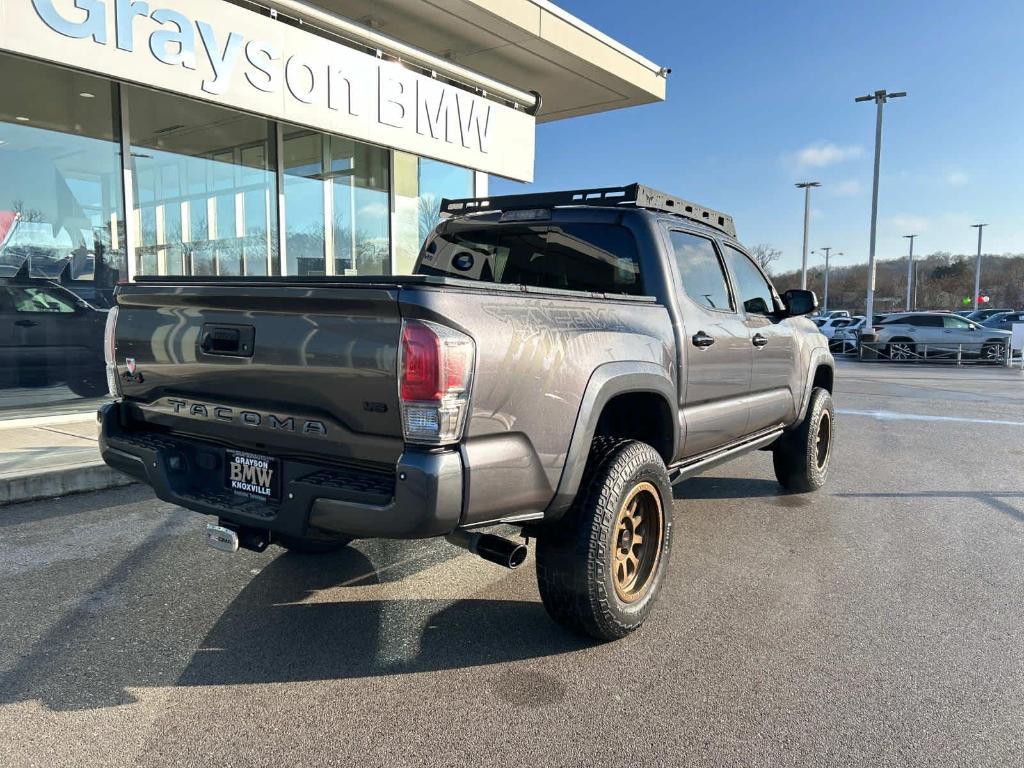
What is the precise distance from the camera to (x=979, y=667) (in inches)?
123

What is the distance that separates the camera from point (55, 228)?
858 centimetres

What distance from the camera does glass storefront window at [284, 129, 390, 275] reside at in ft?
35.5

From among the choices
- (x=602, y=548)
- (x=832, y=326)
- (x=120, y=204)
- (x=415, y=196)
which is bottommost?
(x=602, y=548)

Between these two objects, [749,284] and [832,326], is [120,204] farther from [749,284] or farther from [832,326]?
[832,326]

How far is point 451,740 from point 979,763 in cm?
176

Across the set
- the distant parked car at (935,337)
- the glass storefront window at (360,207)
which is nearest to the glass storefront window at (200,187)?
the glass storefront window at (360,207)

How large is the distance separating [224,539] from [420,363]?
3.96ft

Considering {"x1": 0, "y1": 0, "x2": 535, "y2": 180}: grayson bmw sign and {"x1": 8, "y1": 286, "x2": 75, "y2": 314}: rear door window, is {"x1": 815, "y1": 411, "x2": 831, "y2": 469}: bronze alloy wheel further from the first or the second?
{"x1": 8, "y1": 286, "x2": 75, "y2": 314}: rear door window

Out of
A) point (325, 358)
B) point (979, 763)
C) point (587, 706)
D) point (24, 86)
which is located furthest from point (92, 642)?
point (24, 86)

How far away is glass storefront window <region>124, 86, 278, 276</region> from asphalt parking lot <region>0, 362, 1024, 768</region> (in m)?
5.15


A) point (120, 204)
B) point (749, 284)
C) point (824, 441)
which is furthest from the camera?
point (120, 204)

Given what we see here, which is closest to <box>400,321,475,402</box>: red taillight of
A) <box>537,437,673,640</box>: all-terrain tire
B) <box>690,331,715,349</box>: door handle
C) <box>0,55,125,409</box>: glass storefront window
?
<box>537,437,673,640</box>: all-terrain tire

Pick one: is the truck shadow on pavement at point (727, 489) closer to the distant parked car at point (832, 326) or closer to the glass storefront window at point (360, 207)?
the glass storefront window at point (360, 207)

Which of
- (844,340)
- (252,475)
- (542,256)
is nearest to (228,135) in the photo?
(542,256)
